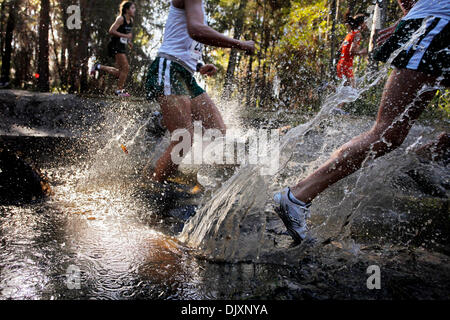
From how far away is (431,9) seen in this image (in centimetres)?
162

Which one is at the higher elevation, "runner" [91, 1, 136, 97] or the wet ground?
"runner" [91, 1, 136, 97]

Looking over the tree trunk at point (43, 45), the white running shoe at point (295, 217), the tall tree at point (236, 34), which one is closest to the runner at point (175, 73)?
the white running shoe at point (295, 217)

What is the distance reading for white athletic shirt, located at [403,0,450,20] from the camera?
1.58 meters

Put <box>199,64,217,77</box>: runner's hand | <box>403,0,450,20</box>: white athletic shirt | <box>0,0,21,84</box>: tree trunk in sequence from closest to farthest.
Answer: <box>403,0,450,20</box>: white athletic shirt → <box>199,64,217,77</box>: runner's hand → <box>0,0,21,84</box>: tree trunk

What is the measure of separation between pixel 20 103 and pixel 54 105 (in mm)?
490

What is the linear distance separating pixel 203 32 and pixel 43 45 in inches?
221

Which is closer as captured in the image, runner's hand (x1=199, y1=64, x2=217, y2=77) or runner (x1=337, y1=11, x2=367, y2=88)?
runner's hand (x1=199, y1=64, x2=217, y2=77)

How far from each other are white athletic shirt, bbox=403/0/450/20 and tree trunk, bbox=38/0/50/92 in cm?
691

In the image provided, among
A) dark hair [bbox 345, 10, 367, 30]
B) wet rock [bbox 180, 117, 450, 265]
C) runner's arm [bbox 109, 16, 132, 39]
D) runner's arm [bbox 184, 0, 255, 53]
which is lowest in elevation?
wet rock [bbox 180, 117, 450, 265]

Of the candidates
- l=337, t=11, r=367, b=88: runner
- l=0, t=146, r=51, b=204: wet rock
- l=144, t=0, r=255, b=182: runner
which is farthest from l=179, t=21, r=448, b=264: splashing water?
l=337, t=11, r=367, b=88: runner

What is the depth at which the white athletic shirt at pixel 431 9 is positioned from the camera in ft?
5.18

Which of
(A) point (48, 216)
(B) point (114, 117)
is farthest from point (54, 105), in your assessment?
(A) point (48, 216)

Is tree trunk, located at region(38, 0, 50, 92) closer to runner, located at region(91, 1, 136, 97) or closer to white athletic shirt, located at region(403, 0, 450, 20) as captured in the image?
runner, located at region(91, 1, 136, 97)

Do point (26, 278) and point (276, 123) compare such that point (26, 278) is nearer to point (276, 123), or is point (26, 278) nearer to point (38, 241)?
point (38, 241)
